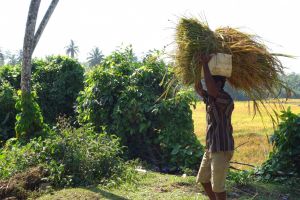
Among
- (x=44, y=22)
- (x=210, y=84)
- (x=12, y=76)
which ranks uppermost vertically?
(x=44, y=22)

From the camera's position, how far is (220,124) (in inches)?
158

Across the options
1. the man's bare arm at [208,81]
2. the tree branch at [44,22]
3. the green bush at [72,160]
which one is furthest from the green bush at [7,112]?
the man's bare arm at [208,81]

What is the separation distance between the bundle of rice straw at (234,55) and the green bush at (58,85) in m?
6.42

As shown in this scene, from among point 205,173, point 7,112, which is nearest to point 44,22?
point 7,112

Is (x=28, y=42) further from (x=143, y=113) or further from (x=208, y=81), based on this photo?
(x=208, y=81)

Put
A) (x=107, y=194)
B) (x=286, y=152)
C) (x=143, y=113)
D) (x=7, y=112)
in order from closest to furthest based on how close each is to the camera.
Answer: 1. (x=107, y=194)
2. (x=286, y=152)
3. (x=143, y=113)
4. (x=7, y=112)

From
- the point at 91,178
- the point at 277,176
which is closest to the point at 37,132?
the point at 91,178

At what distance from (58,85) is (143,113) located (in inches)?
153

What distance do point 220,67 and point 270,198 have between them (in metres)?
2.14

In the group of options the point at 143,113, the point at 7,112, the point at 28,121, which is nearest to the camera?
the point at 28,121

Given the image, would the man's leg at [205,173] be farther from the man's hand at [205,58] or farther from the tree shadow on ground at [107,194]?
the tree shadow on ground at [107,194]

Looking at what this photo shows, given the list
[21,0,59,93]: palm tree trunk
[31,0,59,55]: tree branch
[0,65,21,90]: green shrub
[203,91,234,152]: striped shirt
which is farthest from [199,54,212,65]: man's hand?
[0,65,21,90]: green shrub

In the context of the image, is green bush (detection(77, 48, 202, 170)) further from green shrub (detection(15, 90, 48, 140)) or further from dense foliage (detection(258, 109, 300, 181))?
dense foliage (detection(258, 109, 300, 181))

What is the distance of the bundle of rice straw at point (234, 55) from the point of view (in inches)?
167
